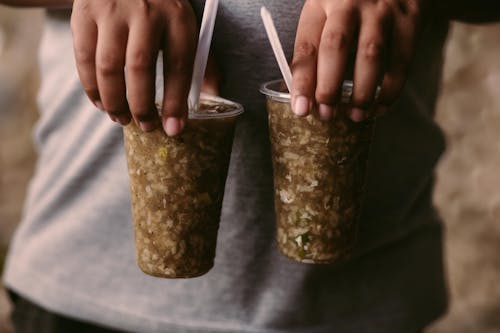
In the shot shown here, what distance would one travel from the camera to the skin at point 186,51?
2.17ft

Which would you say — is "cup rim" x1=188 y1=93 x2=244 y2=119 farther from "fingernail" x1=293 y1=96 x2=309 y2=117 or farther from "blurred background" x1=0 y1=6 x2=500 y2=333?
"blurred background" x1=0 y1=6 x2=500 y2=333

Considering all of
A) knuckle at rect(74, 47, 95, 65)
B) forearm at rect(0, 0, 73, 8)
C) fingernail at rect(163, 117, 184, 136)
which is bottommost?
fingernail at rect(163, 117, 184, 136)

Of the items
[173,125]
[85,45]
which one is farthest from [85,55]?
[173,125]

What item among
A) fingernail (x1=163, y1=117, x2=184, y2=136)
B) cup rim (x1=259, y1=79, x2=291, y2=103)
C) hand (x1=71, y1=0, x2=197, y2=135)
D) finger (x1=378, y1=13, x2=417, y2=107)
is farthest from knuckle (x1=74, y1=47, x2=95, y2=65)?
finger (x1=378, y1=13, x2=417, y2=107)

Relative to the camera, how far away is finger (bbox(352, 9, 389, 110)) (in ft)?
2.17

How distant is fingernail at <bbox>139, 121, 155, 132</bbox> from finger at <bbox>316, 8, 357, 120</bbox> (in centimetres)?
18

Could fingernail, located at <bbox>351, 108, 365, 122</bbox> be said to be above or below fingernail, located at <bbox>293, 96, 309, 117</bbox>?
below

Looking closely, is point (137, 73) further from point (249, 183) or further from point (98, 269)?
point (98, 269)

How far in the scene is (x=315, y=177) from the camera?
2.50 feet

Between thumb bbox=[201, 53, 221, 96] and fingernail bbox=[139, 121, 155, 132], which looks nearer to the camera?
fingernail bbox=[139, 121, 155, 132]

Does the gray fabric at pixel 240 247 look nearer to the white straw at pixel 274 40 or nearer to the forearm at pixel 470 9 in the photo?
the forearm at pixel 470 9

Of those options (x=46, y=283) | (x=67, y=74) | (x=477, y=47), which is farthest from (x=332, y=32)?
(x=477, y=47)

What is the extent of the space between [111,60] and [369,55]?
261mm

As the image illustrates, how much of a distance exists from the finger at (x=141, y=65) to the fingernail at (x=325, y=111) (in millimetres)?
178
